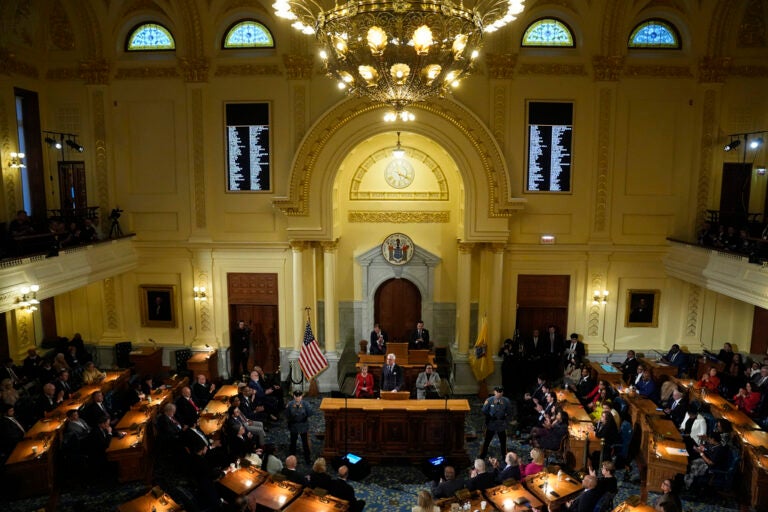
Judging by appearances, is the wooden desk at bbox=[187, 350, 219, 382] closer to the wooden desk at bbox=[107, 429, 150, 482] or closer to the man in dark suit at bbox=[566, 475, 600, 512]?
the wooden desk at bbox=[107, 429, 150, 482]

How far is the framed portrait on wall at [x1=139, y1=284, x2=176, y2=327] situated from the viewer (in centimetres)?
1516

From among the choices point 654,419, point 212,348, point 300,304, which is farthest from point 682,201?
point 212,348

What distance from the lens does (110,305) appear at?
15.2 m

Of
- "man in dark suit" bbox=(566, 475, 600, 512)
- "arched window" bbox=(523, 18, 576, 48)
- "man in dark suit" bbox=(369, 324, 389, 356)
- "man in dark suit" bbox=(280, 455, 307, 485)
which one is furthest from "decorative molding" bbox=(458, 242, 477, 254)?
"man in dark suit" bbox=(280, 455, 307, 485)

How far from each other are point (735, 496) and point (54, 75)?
17391 mm

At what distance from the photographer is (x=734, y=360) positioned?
43.8 ft

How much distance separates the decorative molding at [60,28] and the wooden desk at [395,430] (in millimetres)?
11343

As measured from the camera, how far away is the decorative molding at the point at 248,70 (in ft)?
46.5

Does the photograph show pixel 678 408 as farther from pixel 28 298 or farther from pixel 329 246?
pixel 28 298

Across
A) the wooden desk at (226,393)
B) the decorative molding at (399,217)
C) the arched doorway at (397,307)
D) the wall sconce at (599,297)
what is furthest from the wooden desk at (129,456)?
the wall sconce at (599,297)

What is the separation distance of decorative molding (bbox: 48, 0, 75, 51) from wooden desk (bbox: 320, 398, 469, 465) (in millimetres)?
11343

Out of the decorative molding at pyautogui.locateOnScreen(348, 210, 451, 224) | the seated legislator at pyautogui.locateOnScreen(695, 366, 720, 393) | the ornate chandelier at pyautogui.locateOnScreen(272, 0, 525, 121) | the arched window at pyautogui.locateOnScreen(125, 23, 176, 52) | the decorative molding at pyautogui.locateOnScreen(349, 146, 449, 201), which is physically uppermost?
the arched window at pyautogui.locateOnScreen(125, 23, 176, 52)

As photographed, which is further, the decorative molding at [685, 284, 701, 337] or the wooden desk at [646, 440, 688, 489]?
the decorative molding at [685, 284, 701, 337]

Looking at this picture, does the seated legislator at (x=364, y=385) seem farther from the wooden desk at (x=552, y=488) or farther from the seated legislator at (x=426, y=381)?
the wooden desk at (x=552, y=488)
